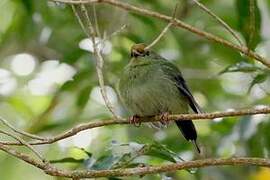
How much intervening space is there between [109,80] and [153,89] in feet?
2.40

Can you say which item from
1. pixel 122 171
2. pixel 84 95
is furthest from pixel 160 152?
pixel 84 95

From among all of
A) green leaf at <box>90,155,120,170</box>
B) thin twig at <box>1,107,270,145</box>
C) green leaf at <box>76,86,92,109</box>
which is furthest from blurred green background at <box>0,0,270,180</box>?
thin twig at <box>1,107,270,145</box>

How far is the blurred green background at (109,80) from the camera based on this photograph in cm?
543

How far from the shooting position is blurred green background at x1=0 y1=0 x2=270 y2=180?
5.43m

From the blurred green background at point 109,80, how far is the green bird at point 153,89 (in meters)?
0.30

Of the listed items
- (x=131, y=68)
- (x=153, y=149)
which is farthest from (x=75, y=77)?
(x=153, y=149)

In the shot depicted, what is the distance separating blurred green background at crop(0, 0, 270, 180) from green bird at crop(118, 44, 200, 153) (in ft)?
0.98

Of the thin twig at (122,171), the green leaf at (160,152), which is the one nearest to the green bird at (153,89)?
the green leaf at (160,152)

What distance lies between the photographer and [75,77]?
5.50m

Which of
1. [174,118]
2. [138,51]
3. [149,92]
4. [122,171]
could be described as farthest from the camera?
[138,51]

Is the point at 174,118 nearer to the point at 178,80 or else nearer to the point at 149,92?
the point at 149,92

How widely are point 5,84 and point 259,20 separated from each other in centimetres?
286

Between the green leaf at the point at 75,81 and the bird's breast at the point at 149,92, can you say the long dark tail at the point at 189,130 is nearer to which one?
the bird's breast at the point at 149,92

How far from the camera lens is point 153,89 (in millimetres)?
4891
